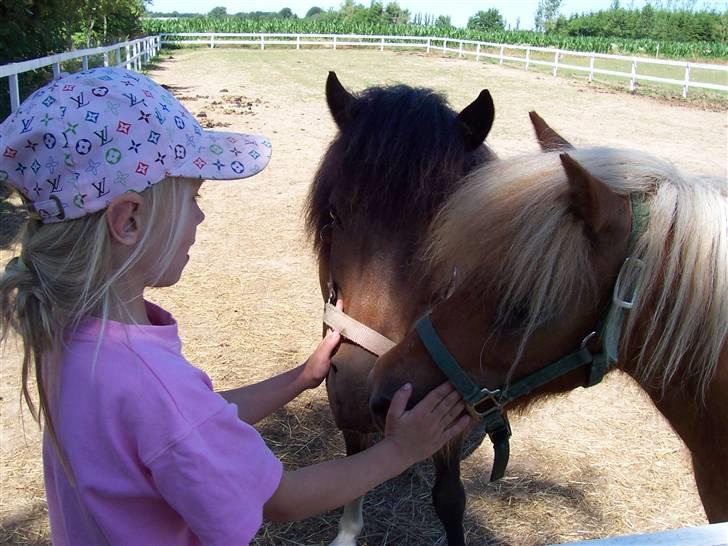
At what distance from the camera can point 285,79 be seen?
21.4 meters

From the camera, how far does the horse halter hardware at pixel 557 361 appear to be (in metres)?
1.38

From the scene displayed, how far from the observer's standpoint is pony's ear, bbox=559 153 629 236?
123cm

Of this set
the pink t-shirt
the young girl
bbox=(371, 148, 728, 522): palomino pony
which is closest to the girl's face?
the young girl

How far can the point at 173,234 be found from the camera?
1229mm

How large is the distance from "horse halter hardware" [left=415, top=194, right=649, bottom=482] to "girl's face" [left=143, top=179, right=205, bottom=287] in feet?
2.03

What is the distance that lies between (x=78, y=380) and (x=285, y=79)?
21.7 m

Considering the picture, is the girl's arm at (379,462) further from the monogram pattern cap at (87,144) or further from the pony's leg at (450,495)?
the pony's leg at (450,495)

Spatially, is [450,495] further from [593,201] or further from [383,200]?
[593,201]

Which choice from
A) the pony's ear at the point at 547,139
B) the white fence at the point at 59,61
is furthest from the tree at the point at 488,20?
the pony's ear at the point at 547,139

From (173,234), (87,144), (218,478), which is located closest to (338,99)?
(173,234)

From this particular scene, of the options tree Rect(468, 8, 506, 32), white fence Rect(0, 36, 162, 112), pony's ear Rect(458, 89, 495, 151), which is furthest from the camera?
tree Rect(468, 8, 506, 32)

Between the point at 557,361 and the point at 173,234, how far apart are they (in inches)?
36.9

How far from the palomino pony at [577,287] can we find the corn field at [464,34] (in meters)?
46.6

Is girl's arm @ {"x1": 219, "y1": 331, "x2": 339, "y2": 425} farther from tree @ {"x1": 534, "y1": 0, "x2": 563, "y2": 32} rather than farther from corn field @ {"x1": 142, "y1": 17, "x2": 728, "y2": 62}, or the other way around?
tree @ {"x1": 534, "y1": 0, "x2": 563, "y2": 32}
